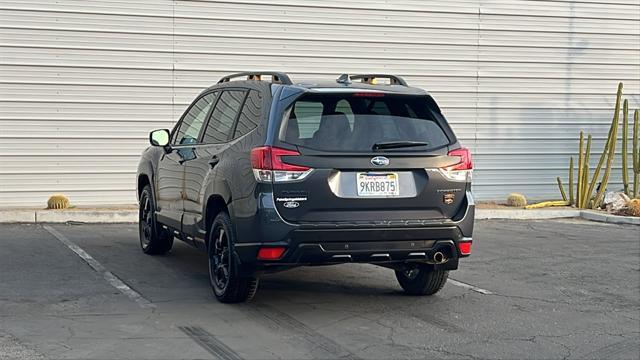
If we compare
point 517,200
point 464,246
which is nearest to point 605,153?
point 517,200

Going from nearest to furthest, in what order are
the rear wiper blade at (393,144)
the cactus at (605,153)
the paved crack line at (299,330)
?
the paved crack line at (299,330) < the rear wiper blade at (393,144) < the cactus at (605,153)

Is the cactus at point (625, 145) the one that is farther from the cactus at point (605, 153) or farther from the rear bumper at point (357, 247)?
the rear bumper at point (357, 247)

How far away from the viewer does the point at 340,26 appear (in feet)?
49.3

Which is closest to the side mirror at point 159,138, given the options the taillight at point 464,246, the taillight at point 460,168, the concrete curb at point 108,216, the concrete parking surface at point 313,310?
the concrete parking surface at point 313,310

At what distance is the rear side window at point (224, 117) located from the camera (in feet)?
27.0

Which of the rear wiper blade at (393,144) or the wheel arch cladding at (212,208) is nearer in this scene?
the rear wiper blade at (393,144)

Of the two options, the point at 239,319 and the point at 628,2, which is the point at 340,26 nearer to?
the point at 628,2

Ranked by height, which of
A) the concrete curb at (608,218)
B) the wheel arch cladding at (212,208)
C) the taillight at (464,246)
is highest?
the wheel arch cladding at (212,208)

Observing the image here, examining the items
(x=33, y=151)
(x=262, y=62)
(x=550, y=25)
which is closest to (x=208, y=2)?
(x=262, y=62)

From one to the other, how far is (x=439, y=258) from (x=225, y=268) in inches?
67.8

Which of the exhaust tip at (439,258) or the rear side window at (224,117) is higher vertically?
the rear side window at (224,117)

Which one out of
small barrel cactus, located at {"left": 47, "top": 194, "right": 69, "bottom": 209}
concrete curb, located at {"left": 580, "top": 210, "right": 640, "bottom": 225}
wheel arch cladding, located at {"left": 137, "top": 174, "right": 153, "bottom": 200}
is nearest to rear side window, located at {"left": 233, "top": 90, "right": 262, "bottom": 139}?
wheel arch cladding, located at {"left": 137, "top": 174, "right": 153, "bottom": 200}

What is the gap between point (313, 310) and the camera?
25.4 feet

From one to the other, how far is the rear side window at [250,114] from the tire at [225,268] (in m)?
0.70
